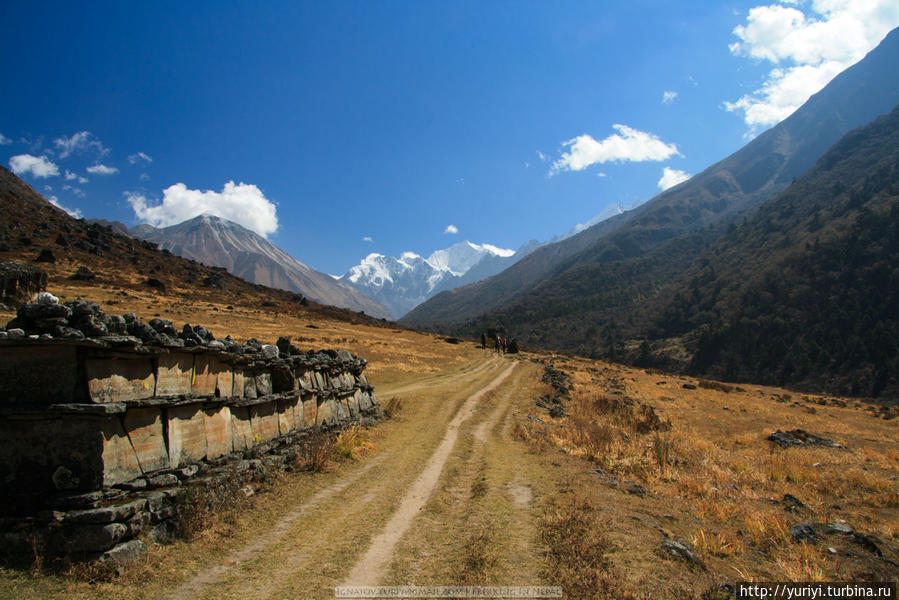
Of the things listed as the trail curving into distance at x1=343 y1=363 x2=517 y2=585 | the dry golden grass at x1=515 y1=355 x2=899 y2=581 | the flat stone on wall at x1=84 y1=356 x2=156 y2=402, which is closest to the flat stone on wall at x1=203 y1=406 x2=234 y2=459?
the flat stone on wall at x1=84 y1=356 x2=156 y2=402

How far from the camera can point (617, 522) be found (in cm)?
830

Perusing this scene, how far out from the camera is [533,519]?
8508 mm

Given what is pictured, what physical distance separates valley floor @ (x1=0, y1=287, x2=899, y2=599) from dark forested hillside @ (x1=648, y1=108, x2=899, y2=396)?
79545 mm

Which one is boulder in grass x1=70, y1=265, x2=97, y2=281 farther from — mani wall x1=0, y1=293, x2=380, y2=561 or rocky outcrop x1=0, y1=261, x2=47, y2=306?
mani wall x1=0, y1=293, x2=380, y2=561

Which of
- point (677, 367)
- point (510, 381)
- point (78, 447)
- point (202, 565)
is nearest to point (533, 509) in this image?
point (202, 565)

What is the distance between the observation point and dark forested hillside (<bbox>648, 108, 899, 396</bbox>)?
8094 centimetres

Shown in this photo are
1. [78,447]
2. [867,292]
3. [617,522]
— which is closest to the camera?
[78,447]

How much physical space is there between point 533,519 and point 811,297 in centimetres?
12584

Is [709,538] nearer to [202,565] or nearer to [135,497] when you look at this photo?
[202,565]

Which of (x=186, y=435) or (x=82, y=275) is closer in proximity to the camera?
(x=186, y=435)

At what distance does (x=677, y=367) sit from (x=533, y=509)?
10875 centimetres

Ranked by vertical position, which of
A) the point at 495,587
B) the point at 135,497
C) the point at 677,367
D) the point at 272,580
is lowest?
the point at 677,367

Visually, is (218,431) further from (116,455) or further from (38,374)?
(38,374)

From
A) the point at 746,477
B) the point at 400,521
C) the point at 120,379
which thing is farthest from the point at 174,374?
the point at 746,477
